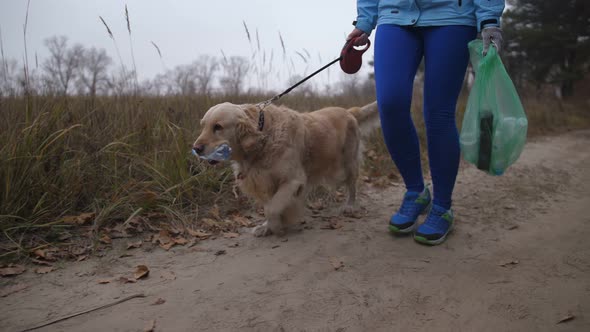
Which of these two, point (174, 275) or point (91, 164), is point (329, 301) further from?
point (91, 164)

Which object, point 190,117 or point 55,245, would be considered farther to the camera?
point 190,117

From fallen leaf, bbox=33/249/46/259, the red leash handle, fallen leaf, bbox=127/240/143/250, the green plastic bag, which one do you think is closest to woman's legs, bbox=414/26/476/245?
the green plastic bag

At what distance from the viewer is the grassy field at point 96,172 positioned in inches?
115

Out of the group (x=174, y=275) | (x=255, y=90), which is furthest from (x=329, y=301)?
(x=255, y=90)

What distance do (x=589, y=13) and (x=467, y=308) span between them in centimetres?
1567

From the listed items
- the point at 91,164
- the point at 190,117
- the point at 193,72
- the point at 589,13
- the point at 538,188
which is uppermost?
the point at 589,13

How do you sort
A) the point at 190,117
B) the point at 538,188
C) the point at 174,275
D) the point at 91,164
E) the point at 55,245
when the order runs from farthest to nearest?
1. the point at 190,117
2. the point at 538,188
3. the point at 91,164
4. the point at 55,245
5. the point at 174,275

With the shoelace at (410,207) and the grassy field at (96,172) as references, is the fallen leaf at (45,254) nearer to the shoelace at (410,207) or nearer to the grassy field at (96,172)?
the grassy field at (96,172)

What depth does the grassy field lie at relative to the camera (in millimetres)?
2920

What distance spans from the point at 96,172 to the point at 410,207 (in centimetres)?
248

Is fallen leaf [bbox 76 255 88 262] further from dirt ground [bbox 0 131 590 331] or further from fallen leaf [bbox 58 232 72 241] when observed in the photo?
fallen leaf [bbox 58 232 72 241]

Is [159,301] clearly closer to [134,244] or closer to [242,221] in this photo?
[134,244]

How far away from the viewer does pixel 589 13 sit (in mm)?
13703

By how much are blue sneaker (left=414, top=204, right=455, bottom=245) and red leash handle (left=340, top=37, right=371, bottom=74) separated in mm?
1163
